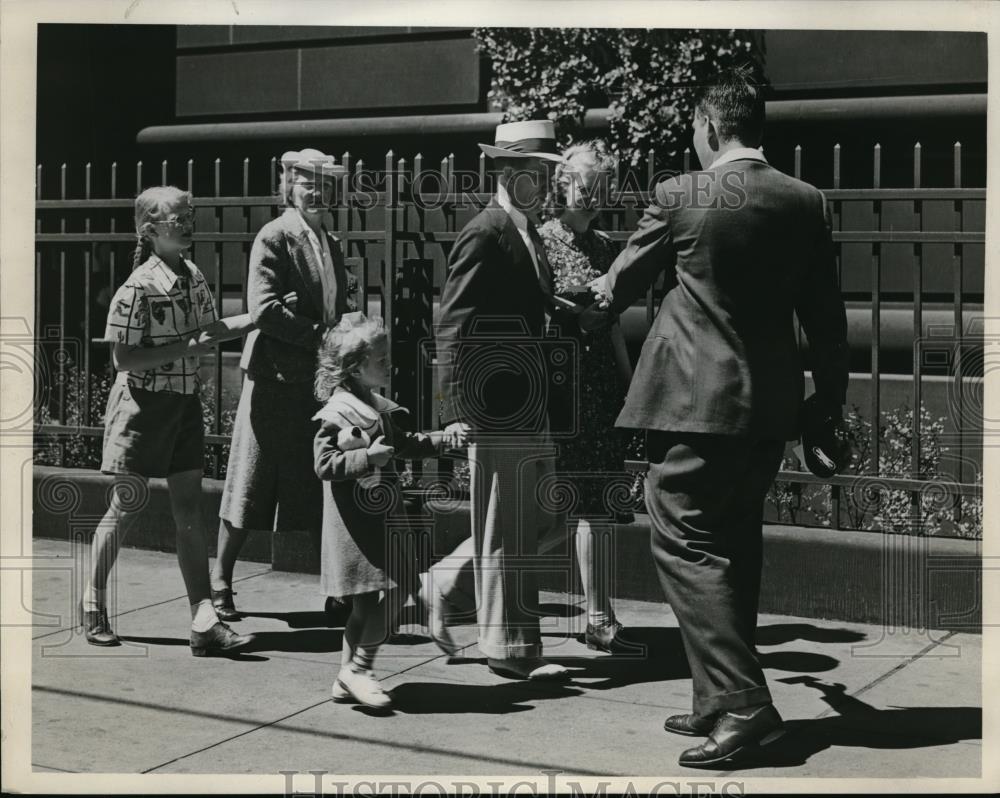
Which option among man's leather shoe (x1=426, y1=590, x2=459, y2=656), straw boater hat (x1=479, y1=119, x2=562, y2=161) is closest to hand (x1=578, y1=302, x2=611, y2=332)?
straw boater hat (x1=479, y1=119, x2=562, y2=161)

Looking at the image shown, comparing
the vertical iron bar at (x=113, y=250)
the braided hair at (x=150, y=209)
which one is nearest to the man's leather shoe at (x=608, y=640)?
the braided hair at (x=150, y=209)

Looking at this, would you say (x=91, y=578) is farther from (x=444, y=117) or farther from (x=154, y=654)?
(x=444, y=117)

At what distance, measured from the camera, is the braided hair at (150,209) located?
5.52 metres

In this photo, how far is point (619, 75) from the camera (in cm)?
777

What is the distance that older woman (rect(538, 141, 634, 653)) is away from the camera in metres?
→ 5.54

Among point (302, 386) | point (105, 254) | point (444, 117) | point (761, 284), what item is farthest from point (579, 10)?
point (105, 254)

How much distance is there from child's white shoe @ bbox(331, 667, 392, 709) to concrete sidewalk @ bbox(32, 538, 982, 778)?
6cm

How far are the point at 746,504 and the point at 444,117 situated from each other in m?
4.99

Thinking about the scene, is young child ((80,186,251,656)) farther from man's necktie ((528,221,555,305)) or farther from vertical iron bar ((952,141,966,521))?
vertical iron bar ((952,141,966,521))

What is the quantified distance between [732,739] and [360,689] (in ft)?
4.21

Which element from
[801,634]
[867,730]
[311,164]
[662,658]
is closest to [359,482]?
[662,658]
